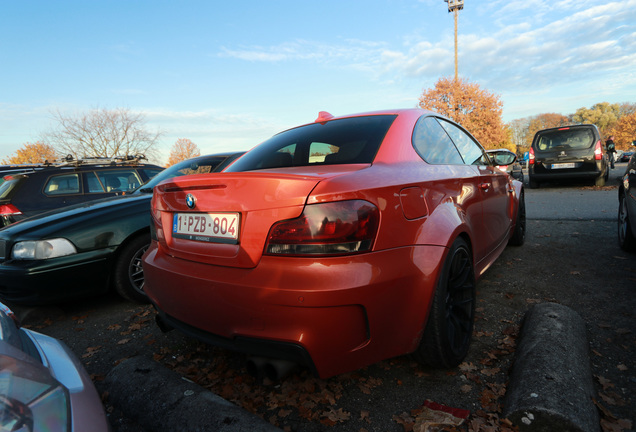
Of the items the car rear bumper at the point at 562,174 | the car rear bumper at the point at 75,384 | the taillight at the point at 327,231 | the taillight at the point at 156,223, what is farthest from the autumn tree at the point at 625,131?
the car rear bumper at the point at 75,384

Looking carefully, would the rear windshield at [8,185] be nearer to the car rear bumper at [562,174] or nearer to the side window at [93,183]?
the side window at [93,183]

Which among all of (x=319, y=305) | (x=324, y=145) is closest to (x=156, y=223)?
(x=324, y=145)

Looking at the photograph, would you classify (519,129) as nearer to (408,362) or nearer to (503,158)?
(503,158)

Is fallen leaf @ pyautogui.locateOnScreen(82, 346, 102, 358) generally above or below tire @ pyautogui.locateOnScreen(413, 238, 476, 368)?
below

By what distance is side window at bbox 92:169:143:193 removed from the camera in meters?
6.05

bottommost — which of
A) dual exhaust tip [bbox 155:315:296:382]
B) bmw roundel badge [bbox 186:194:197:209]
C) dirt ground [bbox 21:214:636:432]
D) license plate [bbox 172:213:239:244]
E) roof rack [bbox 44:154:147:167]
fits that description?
dirt ground [bbox 21:214:636:432]

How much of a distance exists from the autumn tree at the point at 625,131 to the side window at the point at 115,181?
71335 mm

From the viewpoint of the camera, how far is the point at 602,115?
7094 centimetres

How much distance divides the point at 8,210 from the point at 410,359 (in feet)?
18.2

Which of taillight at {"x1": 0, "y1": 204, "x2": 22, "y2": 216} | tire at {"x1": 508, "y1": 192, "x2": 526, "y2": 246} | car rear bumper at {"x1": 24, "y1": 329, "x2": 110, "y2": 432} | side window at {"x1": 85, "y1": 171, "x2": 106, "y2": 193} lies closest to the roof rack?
side window at {"x1": 85, "y1": 171, "x2": 106, "y2": 193}

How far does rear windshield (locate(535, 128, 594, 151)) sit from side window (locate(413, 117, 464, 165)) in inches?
397

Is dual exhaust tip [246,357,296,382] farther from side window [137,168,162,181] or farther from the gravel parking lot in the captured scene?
side window [137,168,162,181]

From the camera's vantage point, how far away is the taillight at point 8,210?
495 cm

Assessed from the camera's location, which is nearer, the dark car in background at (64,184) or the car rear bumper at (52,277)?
the car rear bumper at (52,277)
